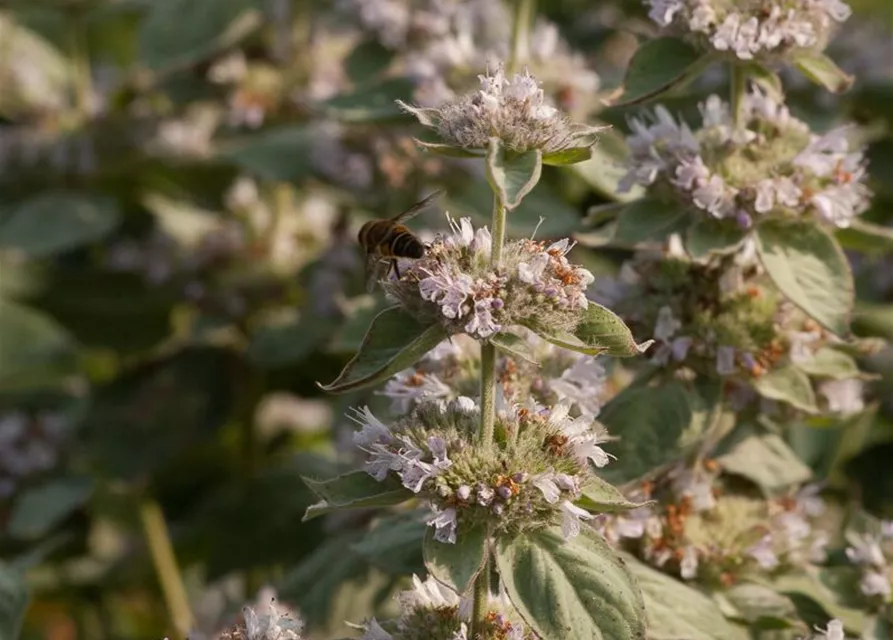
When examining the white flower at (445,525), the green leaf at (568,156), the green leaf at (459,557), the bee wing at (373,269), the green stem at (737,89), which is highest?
the green leaf at (568,156)

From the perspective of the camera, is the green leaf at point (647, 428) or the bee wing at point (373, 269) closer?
the bee wing at point (373, 269)

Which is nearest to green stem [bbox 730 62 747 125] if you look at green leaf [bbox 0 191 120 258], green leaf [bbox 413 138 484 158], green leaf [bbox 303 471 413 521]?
green leaf [bbox 413 138 484 158]

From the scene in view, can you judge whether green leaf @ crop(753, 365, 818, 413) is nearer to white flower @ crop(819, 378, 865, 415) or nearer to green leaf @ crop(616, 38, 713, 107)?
white flower @ crop(819, 378, 865, 415)

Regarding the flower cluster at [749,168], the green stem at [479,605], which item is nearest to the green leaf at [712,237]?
the flower cluster at [749,168]

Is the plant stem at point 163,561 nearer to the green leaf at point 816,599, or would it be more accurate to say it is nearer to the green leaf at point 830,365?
the green leaf at point 816,599

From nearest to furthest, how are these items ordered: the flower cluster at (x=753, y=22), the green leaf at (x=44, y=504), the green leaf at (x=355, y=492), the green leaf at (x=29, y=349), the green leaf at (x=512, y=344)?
the green leaf at (x=512, y=344) < the green leaf at (x=355, y=492) < the flower cluster at (x=753, y=22) < the green leaf at (x=44, y=504) < the green leaf at (x=29, y=349)

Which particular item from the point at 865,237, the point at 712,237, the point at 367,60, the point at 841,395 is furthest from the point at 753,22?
the point at 367,60

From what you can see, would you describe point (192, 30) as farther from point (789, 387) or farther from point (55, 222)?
point (789, 387)
